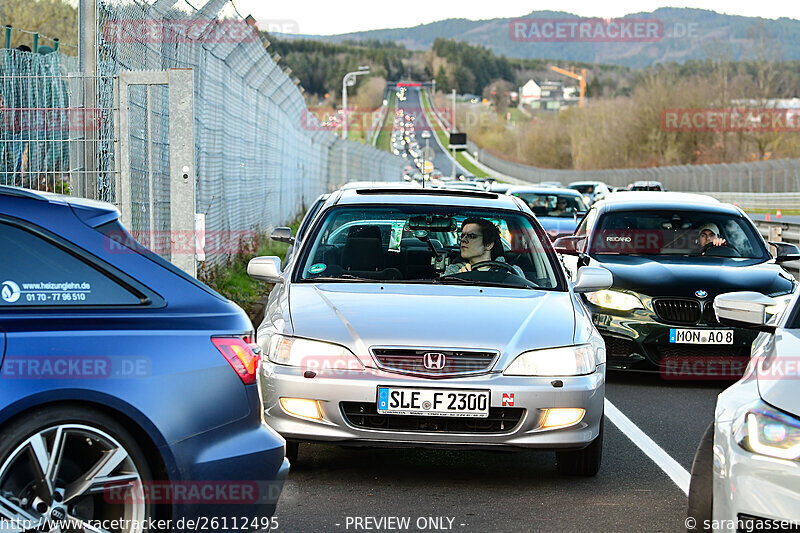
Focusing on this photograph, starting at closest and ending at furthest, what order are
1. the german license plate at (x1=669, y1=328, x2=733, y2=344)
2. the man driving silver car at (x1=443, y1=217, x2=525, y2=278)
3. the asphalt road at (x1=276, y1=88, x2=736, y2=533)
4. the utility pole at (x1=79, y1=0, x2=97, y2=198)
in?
the asphalt road at (x1=276, y1=88, x2=736, y2=533), the man driving silver car at (x1=443, y1=217, x2=525, y2=278), the german license plate at (x1=669, y1=328, x2=733, y2=344), the utility pole at (x1=79, y1=0, x2=97, y2=198)

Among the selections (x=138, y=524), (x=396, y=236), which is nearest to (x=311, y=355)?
(x=138, y=524)

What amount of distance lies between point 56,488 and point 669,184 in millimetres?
76306

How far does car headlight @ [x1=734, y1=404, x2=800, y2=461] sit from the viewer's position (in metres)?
4.02

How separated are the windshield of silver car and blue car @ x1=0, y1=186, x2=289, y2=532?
292cm

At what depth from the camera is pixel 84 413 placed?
4035 mm

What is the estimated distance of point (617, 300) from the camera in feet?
32.9

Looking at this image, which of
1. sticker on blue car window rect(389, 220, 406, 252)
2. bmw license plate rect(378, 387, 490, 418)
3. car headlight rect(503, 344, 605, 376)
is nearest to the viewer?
bmw license plate rect(378, 387, 490, 418)

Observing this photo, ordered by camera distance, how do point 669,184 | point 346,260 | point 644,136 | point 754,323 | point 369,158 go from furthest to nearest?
point 644,136
point 669,184
point 369,158
point 346,260
point 754,323

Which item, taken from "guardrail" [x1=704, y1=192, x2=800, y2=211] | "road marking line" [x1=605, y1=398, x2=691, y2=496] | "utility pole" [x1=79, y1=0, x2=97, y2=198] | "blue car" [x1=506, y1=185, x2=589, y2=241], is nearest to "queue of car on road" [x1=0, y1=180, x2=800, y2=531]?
"road marking line" [x1=605, y1=398, x2=691, y2=496]

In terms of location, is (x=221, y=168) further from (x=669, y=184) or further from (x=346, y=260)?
(x=669, y=184)

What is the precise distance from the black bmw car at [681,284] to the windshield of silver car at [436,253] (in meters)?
2.22

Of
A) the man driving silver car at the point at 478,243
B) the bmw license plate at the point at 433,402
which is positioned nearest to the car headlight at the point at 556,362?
the bmw license plate at the point at 433,402

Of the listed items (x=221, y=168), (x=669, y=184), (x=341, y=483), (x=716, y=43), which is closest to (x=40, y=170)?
(x=341, y=483)

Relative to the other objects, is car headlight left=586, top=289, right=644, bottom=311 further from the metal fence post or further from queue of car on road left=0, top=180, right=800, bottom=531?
the metal fence post
